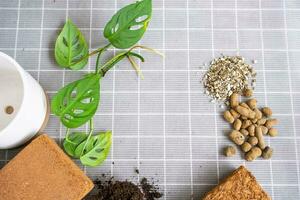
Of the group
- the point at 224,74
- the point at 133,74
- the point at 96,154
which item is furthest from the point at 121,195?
the point at 224,74

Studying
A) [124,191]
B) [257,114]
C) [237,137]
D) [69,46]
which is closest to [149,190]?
[124,191]

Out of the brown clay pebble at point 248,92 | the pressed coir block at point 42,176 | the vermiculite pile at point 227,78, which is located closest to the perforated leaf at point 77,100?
the pressed coir block at point 42,176

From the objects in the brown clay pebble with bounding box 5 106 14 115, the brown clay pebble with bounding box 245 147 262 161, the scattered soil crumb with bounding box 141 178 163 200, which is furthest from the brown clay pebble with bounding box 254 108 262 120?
the brown clay pebble with bounding box 5 106 14 115

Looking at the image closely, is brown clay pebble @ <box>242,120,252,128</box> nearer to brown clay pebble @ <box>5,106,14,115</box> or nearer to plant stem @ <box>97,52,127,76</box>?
plant stem @ <box>97,52,127,76</box>

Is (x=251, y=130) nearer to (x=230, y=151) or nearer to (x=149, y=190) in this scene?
(x=230, y=151)

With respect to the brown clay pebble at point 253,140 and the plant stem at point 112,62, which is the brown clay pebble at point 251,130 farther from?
the plant stem at point 112,62
